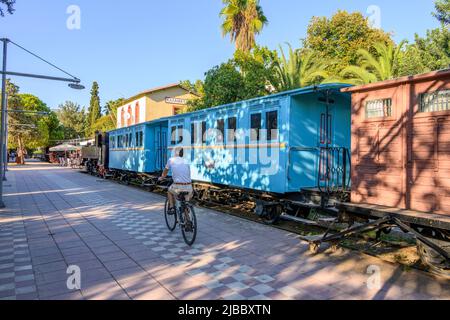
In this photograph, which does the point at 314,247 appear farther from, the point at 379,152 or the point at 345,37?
the point at 345,37

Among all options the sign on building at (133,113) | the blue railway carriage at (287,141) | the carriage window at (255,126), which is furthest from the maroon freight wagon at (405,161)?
the sign on building at (133,113)

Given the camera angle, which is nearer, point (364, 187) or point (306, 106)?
point (364, 187)

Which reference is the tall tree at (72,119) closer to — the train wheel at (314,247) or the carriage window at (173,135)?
the carriage window at (173,135)

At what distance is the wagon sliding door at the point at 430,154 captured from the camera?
183 inches

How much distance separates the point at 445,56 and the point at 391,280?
18968 mm

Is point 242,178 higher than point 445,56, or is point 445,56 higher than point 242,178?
point 445,56

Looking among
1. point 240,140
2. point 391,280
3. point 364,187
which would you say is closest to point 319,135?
point 240,140

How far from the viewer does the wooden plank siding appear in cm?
472

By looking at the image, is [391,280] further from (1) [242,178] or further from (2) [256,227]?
(1) [242,178]

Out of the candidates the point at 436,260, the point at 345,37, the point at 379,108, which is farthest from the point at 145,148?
the point at 345,37

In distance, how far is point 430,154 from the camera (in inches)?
190

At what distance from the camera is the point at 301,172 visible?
8070 millimetres

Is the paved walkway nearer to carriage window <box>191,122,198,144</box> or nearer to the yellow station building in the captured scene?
carriage window <box>191,122,198,144</box>

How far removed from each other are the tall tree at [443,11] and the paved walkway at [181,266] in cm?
1907
